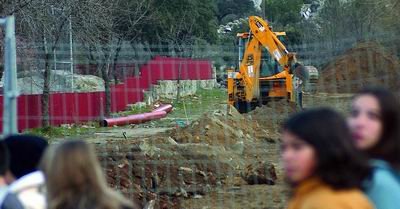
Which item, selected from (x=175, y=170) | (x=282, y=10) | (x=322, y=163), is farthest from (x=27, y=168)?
(x=282, y=10)

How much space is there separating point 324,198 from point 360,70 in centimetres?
604

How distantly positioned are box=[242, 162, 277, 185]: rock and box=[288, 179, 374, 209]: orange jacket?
246 inches

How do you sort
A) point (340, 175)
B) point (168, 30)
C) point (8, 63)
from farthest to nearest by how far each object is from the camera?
point (168, 30) → point (8, 63) → point (340, 175)

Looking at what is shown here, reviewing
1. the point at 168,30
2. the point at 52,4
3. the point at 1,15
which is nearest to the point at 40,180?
the point at 1,15

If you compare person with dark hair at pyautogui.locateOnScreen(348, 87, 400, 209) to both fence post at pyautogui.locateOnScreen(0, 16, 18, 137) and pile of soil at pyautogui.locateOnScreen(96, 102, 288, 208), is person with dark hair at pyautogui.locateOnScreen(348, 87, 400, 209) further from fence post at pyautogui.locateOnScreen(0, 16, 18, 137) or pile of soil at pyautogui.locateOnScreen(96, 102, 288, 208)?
pile of soil at pyautogui.locateOnScreen(96, 102, 288, 208)

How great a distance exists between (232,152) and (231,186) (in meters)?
1.10

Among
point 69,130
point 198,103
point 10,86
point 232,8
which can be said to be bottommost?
A: point 69,130

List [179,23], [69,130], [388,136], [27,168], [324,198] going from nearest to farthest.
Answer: [324,198], [388,136], [27,168], [69,130], [179,23]

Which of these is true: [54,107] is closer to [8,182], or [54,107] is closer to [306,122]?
[8,182]

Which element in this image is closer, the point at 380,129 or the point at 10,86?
the point at 380,129

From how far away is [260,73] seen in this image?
20.5 meters

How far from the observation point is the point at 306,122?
10.5 feet

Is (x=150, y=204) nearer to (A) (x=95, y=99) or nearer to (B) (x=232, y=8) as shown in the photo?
(A) (x=95, y=99)

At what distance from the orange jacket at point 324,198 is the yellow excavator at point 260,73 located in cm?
1566
